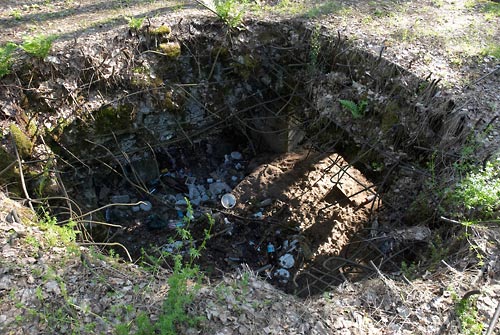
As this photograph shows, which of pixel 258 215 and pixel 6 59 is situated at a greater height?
pixel 6 59

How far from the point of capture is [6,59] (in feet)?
15.1

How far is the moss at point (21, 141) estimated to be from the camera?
4527mm

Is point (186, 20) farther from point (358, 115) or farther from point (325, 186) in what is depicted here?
point (325, 186)

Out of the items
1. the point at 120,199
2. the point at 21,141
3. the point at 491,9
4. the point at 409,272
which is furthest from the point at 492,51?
the point at 21,141

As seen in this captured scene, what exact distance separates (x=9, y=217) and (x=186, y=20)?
3.55m

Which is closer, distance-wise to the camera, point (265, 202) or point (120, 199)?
point (120, 199)

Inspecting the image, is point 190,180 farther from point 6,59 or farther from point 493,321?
point 493,321

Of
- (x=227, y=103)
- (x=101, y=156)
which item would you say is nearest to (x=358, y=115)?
(x=227, y=103)

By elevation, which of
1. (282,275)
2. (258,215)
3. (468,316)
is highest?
(468,316)

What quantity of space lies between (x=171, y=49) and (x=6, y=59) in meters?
1.99

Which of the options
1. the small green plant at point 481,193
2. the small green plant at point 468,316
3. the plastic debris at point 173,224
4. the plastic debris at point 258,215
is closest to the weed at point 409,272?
the small green plant at point 468,316

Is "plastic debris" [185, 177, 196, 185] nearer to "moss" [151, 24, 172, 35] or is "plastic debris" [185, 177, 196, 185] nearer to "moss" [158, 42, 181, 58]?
"moss" [158, 42, 181, 58]

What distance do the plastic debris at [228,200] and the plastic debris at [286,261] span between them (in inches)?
45.7

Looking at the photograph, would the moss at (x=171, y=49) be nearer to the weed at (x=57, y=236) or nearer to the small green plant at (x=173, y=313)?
the weed at (x=57, y=236)
